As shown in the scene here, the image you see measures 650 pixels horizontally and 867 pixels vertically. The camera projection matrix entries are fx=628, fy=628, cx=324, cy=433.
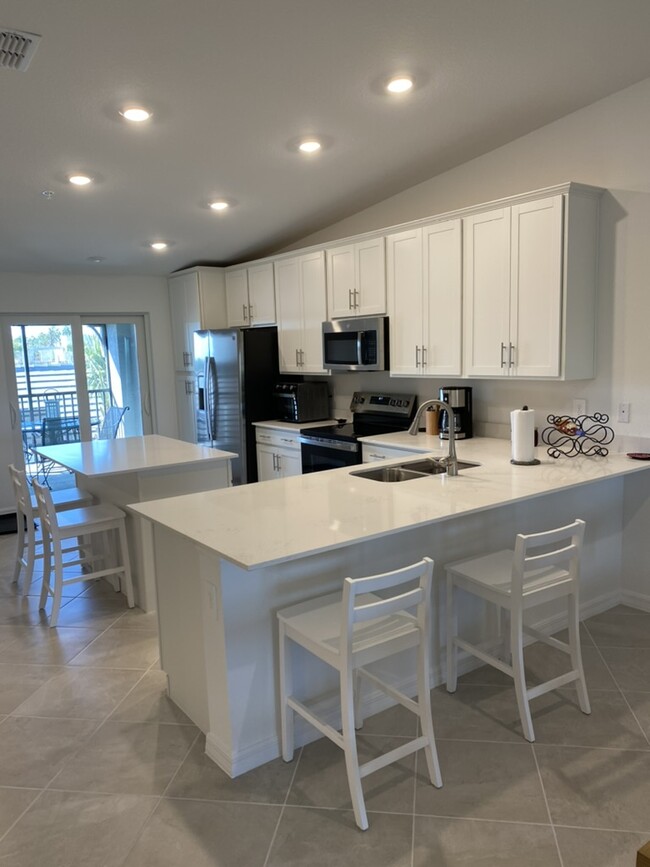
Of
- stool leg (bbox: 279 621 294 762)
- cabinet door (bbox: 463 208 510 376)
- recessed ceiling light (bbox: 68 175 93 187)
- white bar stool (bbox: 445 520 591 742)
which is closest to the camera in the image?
stool leg (bbox: 279 621 294 762)

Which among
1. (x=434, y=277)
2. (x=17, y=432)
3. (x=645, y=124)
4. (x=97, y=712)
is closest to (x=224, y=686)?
(x=97, y=712)

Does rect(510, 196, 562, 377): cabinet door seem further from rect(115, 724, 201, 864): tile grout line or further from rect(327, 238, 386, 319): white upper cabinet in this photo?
rect(115, 724, 201, 864): tile grout line

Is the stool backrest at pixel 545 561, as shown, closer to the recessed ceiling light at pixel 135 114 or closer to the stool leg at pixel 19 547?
the recessed ceiling light at pixel 135 114

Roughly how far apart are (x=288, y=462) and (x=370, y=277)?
1.60 m

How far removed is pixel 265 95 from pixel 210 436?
3.37 meters

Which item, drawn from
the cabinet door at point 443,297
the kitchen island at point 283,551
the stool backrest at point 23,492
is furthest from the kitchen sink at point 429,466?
the stool backrest at point 23,492

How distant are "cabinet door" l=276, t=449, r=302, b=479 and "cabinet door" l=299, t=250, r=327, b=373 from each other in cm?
70

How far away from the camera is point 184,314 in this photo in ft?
20.5

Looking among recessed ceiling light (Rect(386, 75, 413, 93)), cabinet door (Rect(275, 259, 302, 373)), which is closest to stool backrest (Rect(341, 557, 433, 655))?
recessed ceiling light (Rect(386, 75, 413, 93))

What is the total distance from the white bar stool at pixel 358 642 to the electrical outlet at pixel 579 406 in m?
2.00

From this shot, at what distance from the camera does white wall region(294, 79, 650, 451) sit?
330cm

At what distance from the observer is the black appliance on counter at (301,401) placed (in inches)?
205

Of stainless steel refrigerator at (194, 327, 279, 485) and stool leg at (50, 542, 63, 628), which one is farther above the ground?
stainless steel refrigerator at (194, 327, 279, 485)

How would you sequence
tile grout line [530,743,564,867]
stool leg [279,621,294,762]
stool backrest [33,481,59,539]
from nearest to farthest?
1. tile grout line [530,743,564,867]
2. stool leg [279,621,294,762]
3. stool backrest [33,481,59,539]
